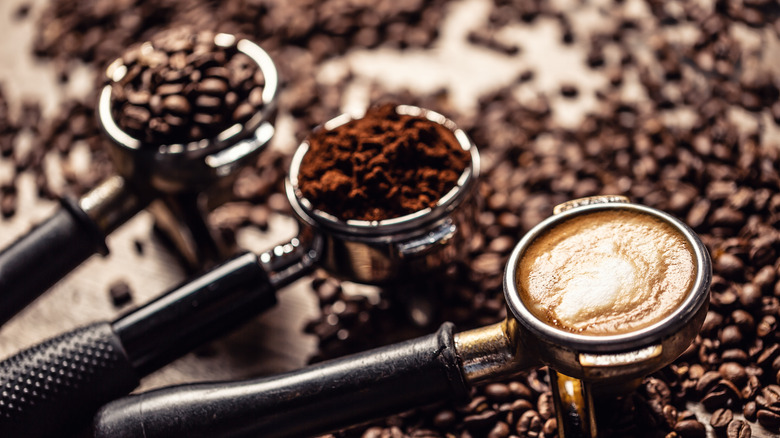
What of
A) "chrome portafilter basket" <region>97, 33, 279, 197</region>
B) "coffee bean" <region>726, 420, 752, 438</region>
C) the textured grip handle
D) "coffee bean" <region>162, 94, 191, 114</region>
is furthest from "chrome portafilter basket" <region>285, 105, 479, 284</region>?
"coffee bean" <region>726, 420, 752, 438</region>

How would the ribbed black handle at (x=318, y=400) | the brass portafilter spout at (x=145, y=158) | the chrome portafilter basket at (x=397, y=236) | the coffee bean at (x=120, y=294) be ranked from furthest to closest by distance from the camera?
the coffee bean at (x=120, y=294) → the brass portafilter spout at (x=145, y=158) → the chrome portafilter basket at (x=397, y=236) → the ribbed black handle at (x=318, y=400)

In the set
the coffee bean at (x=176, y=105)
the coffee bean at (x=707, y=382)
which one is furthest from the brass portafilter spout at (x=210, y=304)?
the coffee bean at (x=707, y=382)

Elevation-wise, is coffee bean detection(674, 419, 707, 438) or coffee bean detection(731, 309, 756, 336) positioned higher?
coffee bean detection(731, 309, 756, 336)

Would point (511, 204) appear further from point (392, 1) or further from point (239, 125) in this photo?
point (392, 1)

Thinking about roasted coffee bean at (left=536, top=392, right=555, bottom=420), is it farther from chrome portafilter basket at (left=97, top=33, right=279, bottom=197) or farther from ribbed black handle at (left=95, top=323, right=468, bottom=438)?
chrome portafilter basket at (left=97, top=33, right=279, bottom=197)

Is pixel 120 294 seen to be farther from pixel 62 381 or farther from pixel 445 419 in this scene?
A: pixel 445 419

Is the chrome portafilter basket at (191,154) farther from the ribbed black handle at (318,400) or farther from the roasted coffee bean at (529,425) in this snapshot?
the roasted coffee bean at (529,425)

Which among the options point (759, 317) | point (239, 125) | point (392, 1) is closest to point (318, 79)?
point (392, 1)
